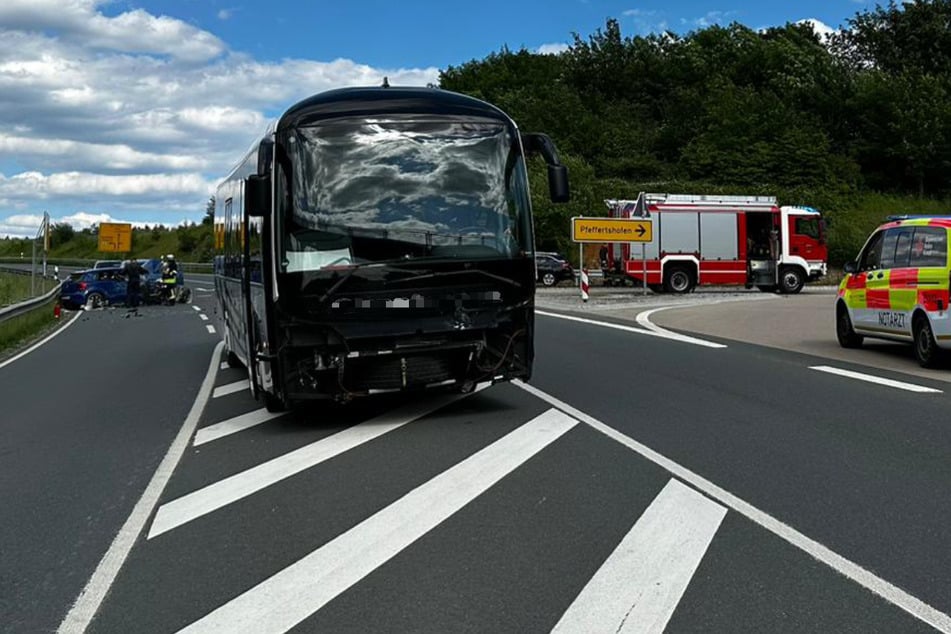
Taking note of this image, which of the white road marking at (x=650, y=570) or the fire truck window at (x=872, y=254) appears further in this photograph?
the fire truck window at (x=872, y=254)

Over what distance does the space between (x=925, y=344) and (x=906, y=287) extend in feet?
2.64

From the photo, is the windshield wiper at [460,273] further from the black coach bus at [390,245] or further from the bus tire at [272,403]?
the bus tire at [272,403]

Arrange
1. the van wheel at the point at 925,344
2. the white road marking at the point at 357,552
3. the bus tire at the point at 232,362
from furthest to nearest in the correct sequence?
the bus tire at the point at 232,362
the van wheel at the point at 925,344
the white road marking at the point at 357,552

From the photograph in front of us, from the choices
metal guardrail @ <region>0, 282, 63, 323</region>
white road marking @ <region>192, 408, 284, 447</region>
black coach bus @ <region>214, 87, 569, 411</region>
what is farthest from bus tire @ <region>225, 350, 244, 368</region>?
metal guardrail @ <region>0, 282, 63, 323</region>

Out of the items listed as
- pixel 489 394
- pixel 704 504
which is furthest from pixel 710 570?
pixel 489 394

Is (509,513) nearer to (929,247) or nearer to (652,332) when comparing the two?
(929,247)

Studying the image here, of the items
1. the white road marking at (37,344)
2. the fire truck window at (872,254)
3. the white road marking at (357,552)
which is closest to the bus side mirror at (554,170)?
the white road marking at (357,552)

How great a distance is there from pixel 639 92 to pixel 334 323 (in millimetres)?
87368

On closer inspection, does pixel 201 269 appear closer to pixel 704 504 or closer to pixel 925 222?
pixel 925 222

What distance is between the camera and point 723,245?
3575cm

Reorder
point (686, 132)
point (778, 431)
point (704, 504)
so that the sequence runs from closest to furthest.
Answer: point (704, 504) < point (778, 431) < point (686, 132)

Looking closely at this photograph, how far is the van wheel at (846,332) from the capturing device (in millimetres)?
16281

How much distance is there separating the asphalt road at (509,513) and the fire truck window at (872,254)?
3952 mm

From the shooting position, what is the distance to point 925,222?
13.5 m
